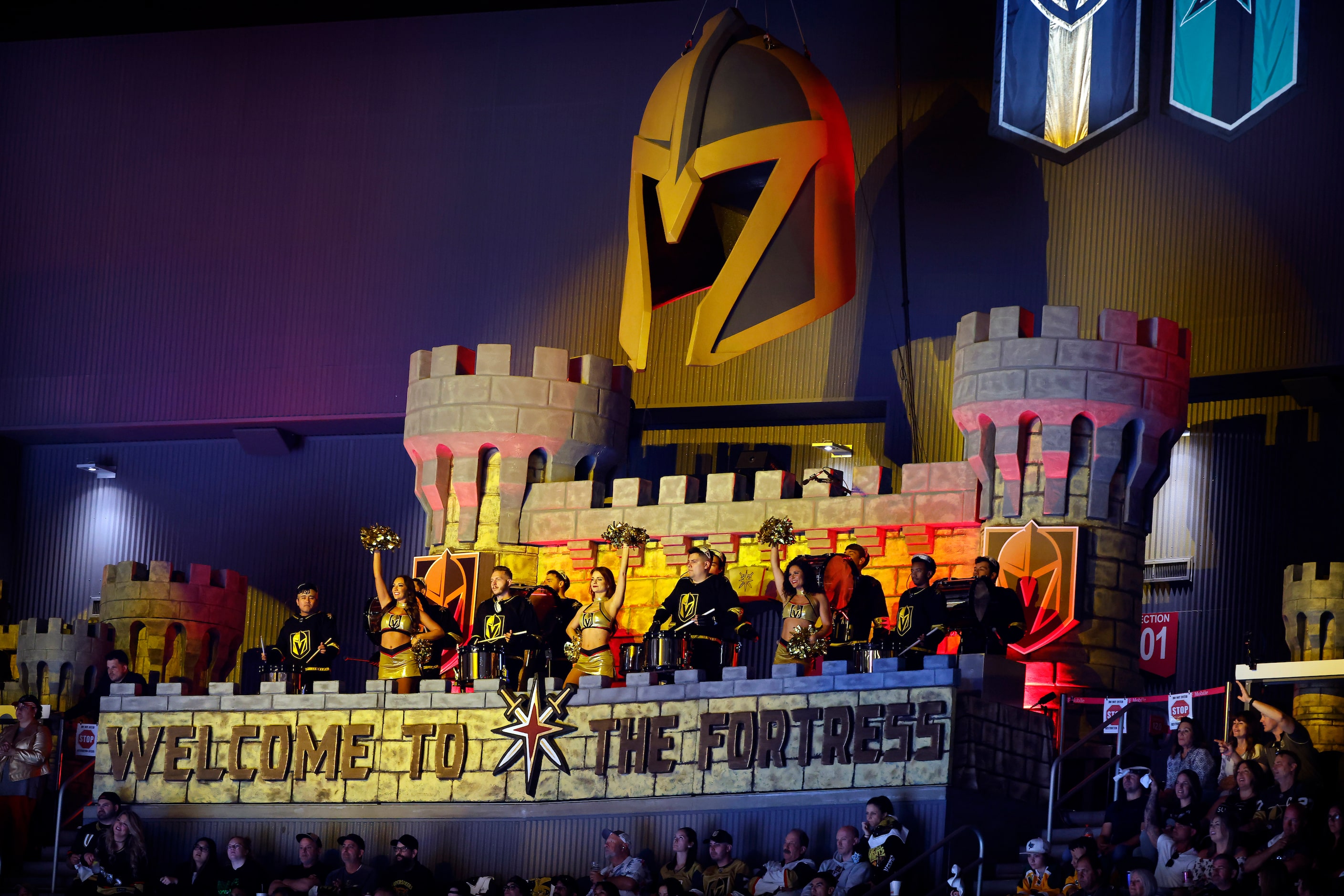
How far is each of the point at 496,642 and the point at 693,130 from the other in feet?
19.9

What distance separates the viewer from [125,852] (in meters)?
18.0

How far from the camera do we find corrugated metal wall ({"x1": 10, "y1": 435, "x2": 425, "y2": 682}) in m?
26.3

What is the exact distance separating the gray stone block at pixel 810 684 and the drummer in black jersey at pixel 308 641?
490 centimetres

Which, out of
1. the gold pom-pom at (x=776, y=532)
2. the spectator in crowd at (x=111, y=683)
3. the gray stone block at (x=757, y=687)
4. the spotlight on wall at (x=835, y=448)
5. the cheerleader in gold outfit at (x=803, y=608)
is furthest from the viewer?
the spotlight on wall at (x=835, y=448)

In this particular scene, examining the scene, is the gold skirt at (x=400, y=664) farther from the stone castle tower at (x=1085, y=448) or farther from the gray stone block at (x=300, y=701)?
the stone castle tower at (x=1085, y=448)

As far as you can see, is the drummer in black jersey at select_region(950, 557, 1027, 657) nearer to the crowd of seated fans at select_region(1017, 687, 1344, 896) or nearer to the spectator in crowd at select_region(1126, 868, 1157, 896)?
the crowd of seated fans at select_region(1017, 687, 1344, 896)

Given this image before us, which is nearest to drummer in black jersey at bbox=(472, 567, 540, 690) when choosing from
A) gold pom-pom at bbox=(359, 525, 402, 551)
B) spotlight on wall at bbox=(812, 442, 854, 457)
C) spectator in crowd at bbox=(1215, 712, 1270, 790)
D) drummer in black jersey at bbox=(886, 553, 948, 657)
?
gold pom-pom at bbox=(359, 525, 402, 551)

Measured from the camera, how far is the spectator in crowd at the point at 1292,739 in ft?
49.9

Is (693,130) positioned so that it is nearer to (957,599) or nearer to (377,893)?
(957,599)

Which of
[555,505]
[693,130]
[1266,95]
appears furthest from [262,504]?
[1266,95]

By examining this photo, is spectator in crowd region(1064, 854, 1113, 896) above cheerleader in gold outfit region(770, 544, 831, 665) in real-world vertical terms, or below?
below

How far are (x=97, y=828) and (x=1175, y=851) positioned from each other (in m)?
9.63

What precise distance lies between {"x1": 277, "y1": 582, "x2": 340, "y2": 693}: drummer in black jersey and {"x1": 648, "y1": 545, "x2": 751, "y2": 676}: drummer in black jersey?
3333mm

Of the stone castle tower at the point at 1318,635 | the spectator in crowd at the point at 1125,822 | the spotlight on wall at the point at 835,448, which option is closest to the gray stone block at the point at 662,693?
the spectator in crowd at the point at 1125,822
